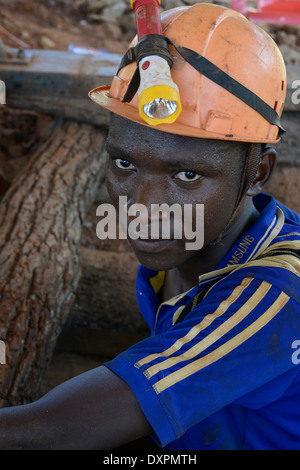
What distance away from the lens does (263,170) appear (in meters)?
1.70

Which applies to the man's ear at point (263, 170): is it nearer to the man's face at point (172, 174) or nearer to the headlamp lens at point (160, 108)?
the man's face at point (172, 174)

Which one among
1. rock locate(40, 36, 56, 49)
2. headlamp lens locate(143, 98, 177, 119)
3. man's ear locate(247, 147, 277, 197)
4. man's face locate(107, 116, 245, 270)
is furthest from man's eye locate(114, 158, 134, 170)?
rock locate(40, 36, 56, 49)

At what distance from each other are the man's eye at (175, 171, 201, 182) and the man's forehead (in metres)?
0.04

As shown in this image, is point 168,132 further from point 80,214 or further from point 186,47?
point 80,214

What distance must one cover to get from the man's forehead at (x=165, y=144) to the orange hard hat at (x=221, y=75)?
0.09ft

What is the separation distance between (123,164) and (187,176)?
218 mm

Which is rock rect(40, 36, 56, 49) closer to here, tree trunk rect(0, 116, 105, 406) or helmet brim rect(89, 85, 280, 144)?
tree trunk rect(0, 116, 105, 406)

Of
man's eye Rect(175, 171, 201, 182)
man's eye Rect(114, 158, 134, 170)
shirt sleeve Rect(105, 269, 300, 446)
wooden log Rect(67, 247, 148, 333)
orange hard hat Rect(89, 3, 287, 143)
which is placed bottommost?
shirt sleeve Rect(105, 269, 300, 446)

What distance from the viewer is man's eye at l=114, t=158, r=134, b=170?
1581 millimetres

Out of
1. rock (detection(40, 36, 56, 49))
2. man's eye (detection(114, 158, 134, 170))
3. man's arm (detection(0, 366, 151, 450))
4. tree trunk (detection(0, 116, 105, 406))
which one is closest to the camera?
man's arm (detection(0, 366, 151, 450))

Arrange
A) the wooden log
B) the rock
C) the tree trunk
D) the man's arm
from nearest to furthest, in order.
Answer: the man's arm → the tree trunk → the wooden log → the rock

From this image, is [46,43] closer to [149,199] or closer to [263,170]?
[263,170]

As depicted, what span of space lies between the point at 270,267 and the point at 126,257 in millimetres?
2088

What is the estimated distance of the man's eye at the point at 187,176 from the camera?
1.49 m
